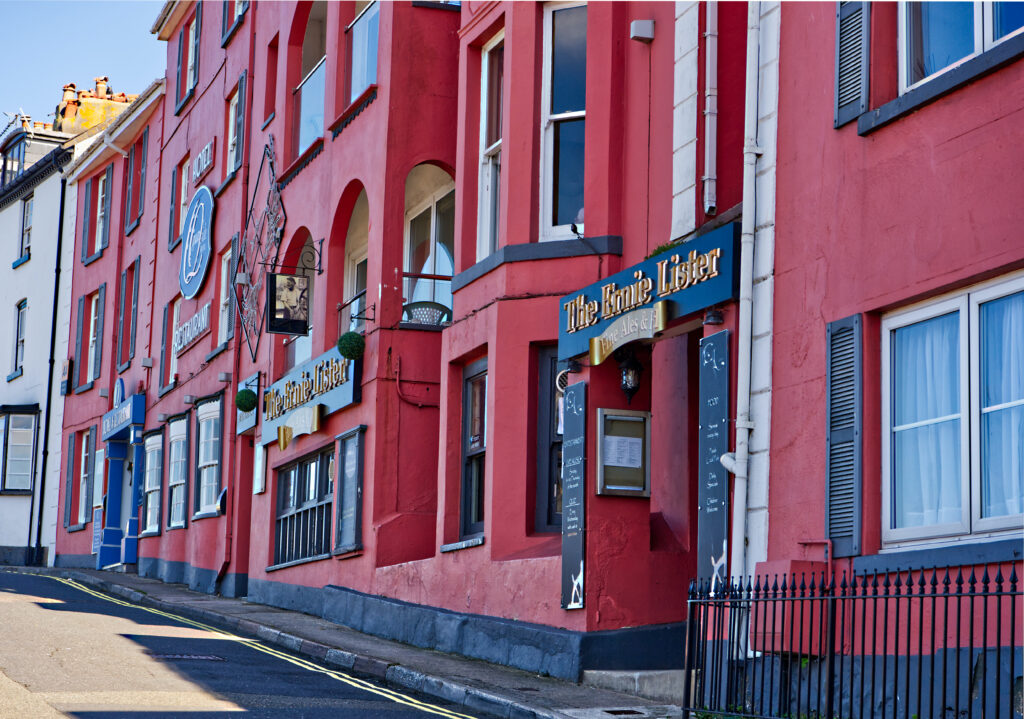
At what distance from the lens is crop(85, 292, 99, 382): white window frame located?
113 ft

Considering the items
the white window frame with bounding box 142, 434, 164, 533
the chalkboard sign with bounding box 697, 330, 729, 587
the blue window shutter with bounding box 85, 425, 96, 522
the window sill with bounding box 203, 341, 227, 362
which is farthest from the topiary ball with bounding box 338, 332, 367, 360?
the blue window shutter with bounding box 85, 425, 96, 522

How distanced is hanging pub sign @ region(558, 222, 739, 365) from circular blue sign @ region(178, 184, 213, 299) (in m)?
14.5

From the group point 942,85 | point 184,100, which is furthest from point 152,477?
point 942,85

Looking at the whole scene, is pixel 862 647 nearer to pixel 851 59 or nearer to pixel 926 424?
pixel 926 424

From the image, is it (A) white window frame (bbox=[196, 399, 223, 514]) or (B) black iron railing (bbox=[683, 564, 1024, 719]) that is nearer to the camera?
(B) black iron railing (bbox=[683, 564, 1024, 719])

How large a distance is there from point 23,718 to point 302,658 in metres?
5.45

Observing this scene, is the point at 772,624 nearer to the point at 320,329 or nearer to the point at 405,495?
the point at 405,495

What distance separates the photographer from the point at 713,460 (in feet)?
37.2

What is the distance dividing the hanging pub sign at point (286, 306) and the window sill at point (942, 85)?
12390mm

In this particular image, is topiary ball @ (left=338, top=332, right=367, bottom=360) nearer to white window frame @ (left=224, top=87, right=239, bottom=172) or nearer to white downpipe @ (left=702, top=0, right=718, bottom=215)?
white downpipe @ (left=702, top=0, right=718, bottom=215)

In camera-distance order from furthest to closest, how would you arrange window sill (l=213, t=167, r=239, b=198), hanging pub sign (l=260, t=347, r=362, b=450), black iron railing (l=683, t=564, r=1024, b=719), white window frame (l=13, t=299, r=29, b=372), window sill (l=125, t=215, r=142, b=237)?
white window frame (l=13, t=299, r=29, b=372) < window sill (l=125, t=215, r=142, b=237) < window sill (l=213, t=167, r=239, b=198) < hanging pub sign (l=260, t=347, r=362, b=450) < black iron railing (l=683, t=564, r=1024, b=719)

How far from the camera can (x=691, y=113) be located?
1277cm

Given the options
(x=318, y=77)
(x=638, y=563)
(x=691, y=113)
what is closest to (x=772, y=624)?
(x=638, y=563)

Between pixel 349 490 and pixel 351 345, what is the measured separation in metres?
1.95
